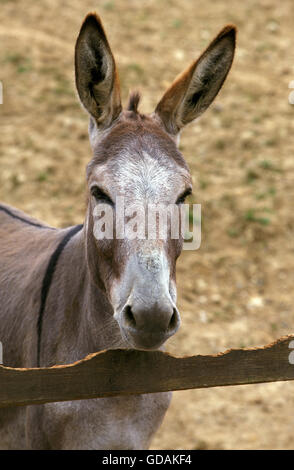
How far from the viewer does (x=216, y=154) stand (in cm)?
825

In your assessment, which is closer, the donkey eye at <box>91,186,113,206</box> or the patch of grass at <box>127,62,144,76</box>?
the donkey eye at <box>91,186,113,206</box>

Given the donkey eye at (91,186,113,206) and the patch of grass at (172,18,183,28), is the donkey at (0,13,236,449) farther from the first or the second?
the patch of grass at (172,18,183,28)

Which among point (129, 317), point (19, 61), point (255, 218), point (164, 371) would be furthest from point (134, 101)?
point (19, 61)

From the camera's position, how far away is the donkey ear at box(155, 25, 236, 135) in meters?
3.06

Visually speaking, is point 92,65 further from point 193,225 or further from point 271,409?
point 193,225

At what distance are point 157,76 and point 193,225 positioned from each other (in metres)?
3.45

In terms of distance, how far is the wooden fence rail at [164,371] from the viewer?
7.15ft

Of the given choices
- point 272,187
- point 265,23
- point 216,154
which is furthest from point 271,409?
point 265,23

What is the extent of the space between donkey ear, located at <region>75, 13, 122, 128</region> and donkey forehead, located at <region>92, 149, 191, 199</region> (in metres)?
0.40

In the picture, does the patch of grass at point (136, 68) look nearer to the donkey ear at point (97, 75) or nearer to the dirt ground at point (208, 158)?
the dirt ground at point (208, 158)

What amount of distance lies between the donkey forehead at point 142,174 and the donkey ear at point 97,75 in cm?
40

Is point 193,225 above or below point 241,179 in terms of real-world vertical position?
below

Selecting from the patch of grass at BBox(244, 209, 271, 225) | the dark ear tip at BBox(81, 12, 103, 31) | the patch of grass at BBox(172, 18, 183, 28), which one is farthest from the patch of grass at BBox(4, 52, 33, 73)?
the dark ear tip at BBox(81, 12, 103, 31)

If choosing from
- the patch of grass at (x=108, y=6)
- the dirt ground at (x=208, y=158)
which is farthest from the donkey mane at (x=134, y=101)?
the patch of grass at (x=108, y=6)
